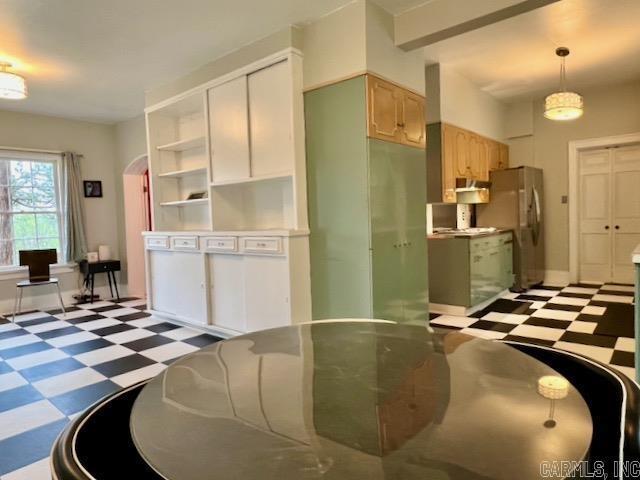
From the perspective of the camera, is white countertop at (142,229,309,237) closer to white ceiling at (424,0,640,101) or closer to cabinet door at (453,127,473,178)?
white ceiling at (424,0,640,101)

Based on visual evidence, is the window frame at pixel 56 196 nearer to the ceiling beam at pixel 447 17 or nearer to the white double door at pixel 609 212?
the ceiling beam at pixel 447 17

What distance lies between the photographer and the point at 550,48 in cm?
418

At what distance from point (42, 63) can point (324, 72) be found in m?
2.81

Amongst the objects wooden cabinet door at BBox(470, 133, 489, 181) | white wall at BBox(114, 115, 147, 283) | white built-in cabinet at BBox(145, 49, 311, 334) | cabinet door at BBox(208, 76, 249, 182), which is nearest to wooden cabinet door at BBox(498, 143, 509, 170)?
wooden cabinet door at BBox(470, 133, 489, 181)

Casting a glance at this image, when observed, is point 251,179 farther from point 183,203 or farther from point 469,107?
point 469,107

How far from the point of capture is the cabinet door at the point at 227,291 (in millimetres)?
3764

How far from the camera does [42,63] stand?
3904 millimetres

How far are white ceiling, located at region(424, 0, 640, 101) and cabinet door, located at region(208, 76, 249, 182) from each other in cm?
193

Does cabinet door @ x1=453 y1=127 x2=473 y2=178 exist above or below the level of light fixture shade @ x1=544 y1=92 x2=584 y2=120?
below

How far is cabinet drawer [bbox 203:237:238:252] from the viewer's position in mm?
3733

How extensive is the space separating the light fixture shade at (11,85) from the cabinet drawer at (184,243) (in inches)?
77.4

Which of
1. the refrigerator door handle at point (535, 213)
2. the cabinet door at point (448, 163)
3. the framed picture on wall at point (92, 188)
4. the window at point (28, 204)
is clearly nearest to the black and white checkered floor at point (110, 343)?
the refrigerator door handle at point (535, 213)

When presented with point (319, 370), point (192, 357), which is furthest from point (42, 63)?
point (319, 370)

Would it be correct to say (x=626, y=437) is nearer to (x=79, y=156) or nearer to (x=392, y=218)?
(x=392, y=218)
